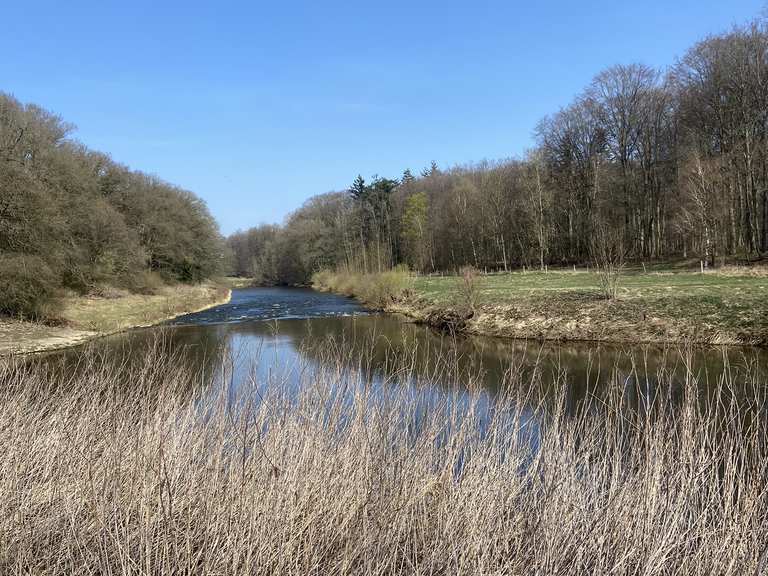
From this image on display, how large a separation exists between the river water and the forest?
6.24 metres

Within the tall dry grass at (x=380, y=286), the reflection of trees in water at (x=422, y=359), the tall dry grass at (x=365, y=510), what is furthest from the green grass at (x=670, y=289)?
the tall dry grass at (x=365, y=510)

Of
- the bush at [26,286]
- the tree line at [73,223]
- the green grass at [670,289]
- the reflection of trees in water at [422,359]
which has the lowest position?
the reflection of trees in water at [422,359]

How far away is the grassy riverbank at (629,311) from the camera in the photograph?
53.7 ft

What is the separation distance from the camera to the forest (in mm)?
30906

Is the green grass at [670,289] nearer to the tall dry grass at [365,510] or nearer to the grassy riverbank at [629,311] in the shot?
the grassy riverbank at [629,311]

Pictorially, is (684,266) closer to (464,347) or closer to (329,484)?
(464,347)

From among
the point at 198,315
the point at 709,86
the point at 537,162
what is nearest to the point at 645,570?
the point at 198,315

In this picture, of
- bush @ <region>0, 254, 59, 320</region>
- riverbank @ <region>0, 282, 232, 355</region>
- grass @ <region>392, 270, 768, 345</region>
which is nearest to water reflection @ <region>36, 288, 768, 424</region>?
grass @ <region>392, 270, 768, 345</region>

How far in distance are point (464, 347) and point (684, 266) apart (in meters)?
21.5

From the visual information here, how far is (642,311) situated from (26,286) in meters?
24.3

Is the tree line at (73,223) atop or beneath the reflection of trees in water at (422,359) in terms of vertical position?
atop

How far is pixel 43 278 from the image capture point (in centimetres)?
2075

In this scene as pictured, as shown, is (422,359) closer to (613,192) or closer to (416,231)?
(613,192)

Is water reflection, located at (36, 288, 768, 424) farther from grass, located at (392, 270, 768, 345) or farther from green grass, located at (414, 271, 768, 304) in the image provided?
green grass, located at (414, 271, 768, 304)
